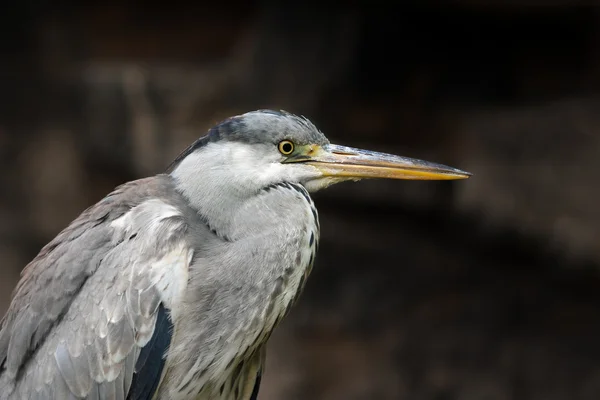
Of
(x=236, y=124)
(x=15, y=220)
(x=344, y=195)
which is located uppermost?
(x=236, y=124)

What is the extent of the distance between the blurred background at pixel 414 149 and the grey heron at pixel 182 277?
1.62 meters

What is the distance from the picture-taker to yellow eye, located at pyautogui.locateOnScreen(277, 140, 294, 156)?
2.03 metres

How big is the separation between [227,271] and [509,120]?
2.03 metres

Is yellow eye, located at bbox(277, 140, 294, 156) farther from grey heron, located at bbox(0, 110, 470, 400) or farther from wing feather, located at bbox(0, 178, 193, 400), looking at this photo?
wing feather, located at bbox(0, 178, 193, 400)

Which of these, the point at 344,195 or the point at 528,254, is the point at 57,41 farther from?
the point at 528,254

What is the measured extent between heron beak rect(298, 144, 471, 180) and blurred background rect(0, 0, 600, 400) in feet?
A: 4.67

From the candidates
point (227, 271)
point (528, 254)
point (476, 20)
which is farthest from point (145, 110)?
point (227, 271)

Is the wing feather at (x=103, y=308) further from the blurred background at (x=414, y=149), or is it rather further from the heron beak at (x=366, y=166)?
the blurred background at (x=414, y=149)

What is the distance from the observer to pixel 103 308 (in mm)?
1930

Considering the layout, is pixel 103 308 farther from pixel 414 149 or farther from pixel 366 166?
pixel 414 149

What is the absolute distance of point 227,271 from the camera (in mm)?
1957

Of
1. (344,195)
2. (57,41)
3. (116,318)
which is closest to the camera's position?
(116,318)

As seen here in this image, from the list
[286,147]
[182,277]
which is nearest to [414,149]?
[286,147]

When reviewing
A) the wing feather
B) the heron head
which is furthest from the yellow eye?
the wing feather
